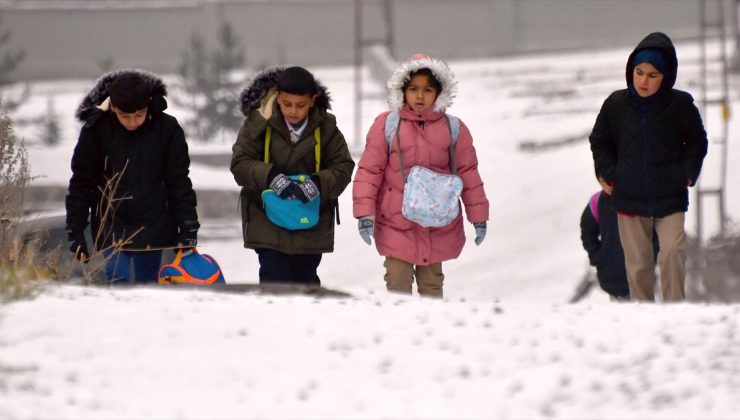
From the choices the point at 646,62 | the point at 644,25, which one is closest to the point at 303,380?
the point at 646,62

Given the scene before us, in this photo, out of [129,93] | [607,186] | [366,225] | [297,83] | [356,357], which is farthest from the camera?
[607,186]

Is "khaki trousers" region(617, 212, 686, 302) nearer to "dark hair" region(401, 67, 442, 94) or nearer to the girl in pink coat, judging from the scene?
the girl in pink coat

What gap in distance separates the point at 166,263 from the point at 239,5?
5466 cm

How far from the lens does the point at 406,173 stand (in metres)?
7.64

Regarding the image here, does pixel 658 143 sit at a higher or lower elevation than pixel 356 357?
higher

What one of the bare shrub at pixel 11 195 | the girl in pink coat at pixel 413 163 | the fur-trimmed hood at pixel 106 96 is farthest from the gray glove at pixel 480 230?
the bare shrub at pixel 11 195

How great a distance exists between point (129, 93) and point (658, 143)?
8.03 feet

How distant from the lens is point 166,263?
24.5ft

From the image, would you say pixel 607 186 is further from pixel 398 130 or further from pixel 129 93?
pixel 129 93

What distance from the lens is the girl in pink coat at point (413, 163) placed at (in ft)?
25.0

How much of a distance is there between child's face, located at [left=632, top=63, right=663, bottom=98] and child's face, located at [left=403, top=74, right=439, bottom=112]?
0.93 meters

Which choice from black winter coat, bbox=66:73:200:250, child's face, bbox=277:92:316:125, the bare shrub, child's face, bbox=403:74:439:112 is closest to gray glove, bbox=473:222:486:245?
child's face, bbox=403:74:439:112

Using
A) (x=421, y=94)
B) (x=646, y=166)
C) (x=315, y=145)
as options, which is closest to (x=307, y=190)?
(x=315, y=145)

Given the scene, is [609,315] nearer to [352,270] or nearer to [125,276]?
[125,276]
